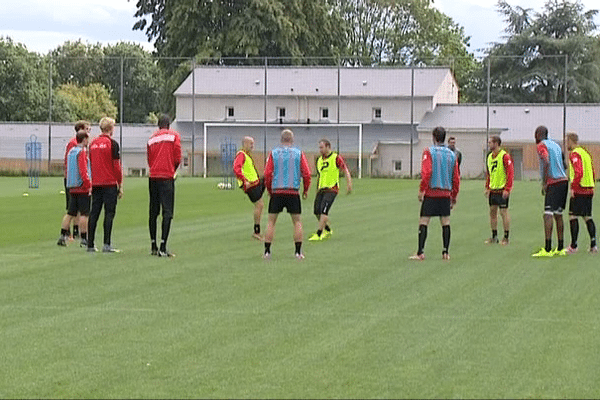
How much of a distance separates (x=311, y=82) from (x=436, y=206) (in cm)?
5791

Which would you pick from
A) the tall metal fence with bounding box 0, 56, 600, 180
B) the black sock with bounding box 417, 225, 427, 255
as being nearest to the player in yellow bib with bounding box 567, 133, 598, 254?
the black sock with bounding box 417, 225, 427, 255

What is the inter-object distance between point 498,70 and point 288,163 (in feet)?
227

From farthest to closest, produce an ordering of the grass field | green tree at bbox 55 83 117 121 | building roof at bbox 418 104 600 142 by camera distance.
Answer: green tree at bbox 55 83 117 121 → building roof at bbox 418 104 600 142 → the grass field

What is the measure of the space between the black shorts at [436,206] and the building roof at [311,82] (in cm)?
5608

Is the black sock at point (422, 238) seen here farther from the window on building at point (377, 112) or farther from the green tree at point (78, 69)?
the green tree at point (78, 69)

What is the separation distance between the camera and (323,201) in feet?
67.5

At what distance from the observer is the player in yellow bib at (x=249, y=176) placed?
2022 cm

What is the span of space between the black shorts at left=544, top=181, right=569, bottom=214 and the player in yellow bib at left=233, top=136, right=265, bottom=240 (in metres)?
4.95

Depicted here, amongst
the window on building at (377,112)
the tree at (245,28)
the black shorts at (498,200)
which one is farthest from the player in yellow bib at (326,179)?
the tree at (245,28)

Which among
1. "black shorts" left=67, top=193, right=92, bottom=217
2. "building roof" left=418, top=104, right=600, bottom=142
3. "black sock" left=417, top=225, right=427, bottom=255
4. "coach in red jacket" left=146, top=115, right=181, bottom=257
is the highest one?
"building roof" left=418, top=104, right=600, bottom=142

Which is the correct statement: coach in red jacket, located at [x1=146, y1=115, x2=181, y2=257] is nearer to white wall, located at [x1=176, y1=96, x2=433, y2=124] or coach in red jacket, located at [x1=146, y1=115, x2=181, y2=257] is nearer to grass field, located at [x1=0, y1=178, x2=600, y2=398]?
grass field, located at [x1=0, y1=178, x2=600, y2=398]

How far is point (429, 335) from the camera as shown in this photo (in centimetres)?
988

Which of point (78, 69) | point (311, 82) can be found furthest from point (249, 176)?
point (78, 69)

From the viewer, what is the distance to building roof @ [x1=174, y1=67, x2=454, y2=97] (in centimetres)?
7294
